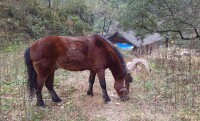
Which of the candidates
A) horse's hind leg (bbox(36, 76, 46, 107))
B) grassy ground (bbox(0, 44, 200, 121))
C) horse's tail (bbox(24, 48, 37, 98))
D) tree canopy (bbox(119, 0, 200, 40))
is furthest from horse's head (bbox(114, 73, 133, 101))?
tree canopy (bbox(119, 0, 200, 40))

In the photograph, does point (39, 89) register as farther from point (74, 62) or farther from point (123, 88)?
point (123, 88)

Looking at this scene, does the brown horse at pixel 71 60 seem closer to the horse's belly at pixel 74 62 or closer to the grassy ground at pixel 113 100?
the horse's belly at pixel 74 62

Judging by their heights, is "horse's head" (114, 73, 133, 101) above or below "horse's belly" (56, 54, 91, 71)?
below

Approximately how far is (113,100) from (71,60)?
1.26m

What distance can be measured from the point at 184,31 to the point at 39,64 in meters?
11.3

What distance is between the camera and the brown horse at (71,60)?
540 centimetres

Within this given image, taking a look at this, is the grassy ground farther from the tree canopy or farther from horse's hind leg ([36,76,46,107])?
the tree canopy

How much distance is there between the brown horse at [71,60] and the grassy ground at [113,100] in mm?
292

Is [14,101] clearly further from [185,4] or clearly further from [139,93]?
[185,4]

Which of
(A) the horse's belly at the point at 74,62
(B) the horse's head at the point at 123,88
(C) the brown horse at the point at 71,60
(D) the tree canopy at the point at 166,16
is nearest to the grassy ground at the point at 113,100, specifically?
(B) the horse's head at the point at 123,88

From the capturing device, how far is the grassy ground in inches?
194

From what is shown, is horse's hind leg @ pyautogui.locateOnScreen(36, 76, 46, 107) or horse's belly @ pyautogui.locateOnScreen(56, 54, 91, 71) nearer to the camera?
horse's hind leg @ pyautogui.locateOnScreen(36, 76, 46, 107)

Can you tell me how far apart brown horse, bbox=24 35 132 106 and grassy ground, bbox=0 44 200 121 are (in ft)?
0.96

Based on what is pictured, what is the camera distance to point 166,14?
14.7m
